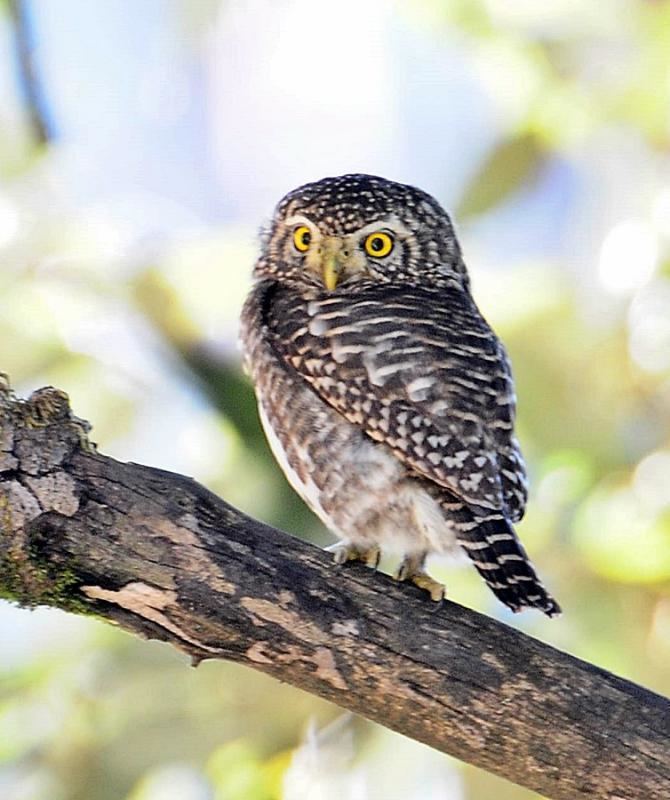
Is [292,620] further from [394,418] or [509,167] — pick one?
[509,167]

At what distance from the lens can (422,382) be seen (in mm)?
3240

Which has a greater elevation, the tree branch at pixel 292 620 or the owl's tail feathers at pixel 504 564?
the owl's tail feathers at pixel 504 564

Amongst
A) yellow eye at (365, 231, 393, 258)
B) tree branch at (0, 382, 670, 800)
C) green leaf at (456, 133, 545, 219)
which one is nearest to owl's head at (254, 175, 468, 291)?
yellow eye at (365, 231, 393, 258)

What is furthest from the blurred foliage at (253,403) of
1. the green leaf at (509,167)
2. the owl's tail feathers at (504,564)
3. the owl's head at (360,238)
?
the owl's tail feathers at (504,564)

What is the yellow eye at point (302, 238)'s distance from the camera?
397 cm

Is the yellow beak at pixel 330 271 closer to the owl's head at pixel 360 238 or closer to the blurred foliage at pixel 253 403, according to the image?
the owl's head at pixel 360 238

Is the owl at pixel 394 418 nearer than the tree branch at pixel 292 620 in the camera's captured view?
No

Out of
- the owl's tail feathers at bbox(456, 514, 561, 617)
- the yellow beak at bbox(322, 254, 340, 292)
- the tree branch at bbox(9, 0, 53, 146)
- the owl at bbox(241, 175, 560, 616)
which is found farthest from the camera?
the tree branch at bbox(9, 0, 53, 146)

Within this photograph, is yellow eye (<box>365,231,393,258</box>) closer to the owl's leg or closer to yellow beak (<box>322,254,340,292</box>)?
yellow beak (<box>322,254,340,292</box>)

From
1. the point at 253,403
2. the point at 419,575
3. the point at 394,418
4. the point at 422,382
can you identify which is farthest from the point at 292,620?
the point at 253,403

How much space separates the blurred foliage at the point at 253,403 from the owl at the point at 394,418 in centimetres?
100

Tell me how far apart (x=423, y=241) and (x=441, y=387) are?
3.06 ft

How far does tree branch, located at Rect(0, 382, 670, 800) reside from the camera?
2.59 meters

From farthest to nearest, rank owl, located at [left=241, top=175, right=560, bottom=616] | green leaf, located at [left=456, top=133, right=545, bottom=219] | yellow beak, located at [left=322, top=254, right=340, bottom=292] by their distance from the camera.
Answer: green leaf, located at [left=456, top=133, right=545, bottom=219] < yellow beak, located at [left=322, top=254, right=340, bottom=292] < owl, located at [left=241, top=175, right=560, bottom=616]
